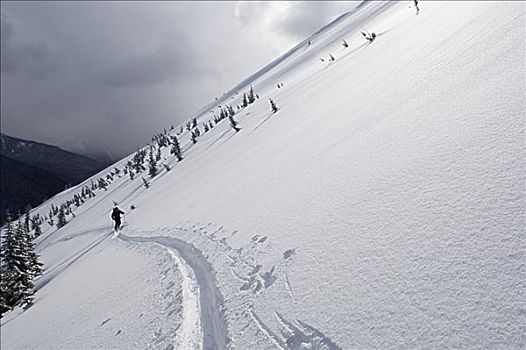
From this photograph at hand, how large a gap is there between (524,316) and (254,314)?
4327 mm

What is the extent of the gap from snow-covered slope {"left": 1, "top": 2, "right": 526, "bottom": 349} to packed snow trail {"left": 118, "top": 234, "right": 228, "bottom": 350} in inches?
1.8

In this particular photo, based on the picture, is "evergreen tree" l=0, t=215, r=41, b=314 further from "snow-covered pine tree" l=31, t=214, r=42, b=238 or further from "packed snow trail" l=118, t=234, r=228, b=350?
"snow-covered pine tree" l=31, t=214, r=42, b=238

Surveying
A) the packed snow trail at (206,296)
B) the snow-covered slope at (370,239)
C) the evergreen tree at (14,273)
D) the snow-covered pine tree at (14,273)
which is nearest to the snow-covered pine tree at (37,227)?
the evergreen tree at (14,273)

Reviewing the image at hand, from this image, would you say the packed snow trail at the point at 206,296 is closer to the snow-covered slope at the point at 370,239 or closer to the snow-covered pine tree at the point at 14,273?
the snow-covered slope at the point at 370,239

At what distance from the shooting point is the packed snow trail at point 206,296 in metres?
7.04

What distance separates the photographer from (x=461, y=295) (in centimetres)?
439

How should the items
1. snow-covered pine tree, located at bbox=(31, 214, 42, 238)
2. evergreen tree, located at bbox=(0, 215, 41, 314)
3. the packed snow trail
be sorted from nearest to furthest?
the packed snow trail → evergreen tree, located at bbox=(0, 215, 41, 314) → snow-covered pine tree, located at bbox=(31, 214, 42, 238)

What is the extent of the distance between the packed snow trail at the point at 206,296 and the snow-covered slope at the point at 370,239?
4cm

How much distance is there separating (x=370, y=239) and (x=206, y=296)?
4386 mm

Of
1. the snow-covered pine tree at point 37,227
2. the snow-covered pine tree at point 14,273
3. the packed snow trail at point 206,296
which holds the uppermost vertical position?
the snow-covered pine tree at point 37,227

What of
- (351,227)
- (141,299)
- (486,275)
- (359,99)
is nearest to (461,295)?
(486,275)

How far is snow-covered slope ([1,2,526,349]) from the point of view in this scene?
4629 mm

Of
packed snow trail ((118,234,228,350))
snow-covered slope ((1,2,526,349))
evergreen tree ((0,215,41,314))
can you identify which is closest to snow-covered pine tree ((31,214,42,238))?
evergreen tree ((0,215,41,314))

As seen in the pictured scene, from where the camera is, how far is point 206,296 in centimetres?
896
